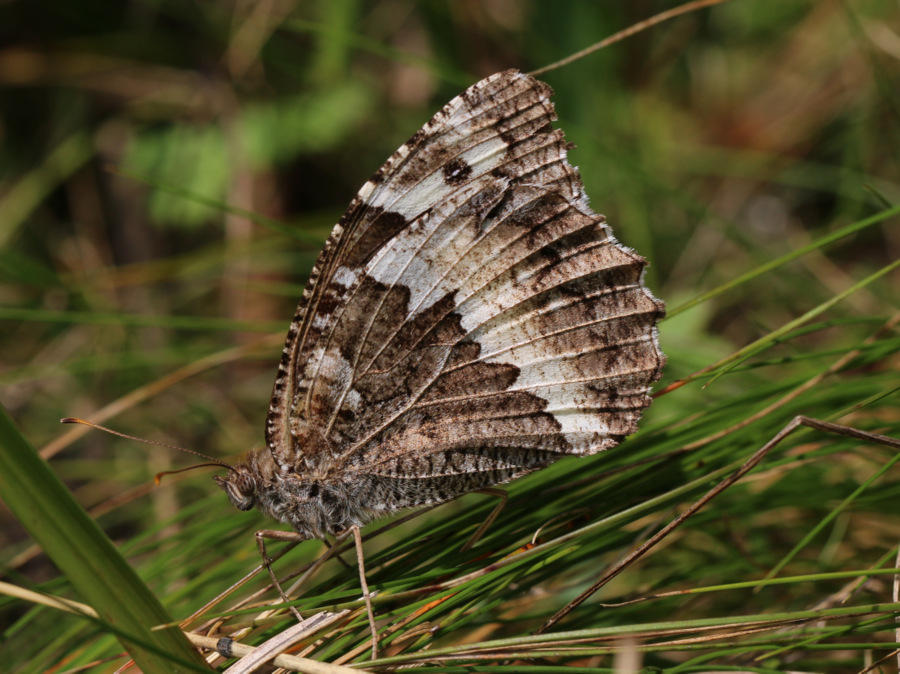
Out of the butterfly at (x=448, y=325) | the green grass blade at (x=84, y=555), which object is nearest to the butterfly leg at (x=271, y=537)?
the butterfly at (x=448, y=325)

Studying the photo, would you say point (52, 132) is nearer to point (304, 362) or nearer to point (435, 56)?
point (435, 56)

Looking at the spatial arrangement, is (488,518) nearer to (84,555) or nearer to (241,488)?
(241,488)

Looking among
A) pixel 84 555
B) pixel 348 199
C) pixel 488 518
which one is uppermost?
pixel 348 199

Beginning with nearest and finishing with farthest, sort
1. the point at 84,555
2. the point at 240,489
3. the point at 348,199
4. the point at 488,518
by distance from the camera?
the point at 84,555, the point at 488,518, the point at 240,489, the point at 348,199

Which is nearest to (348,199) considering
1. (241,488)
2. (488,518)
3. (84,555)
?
(241,488)

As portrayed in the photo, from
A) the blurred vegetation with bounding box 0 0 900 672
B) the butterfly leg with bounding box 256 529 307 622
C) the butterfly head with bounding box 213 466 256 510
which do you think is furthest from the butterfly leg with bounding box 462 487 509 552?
the butterfly head with bounding box 213 466 256 510

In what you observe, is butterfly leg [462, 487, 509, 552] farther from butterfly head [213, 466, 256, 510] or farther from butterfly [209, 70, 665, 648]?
butterfly head [213, 466, 256, 510]

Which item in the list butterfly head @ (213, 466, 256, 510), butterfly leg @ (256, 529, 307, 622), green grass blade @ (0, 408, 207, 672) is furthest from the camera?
→ butterfly head @ (213, 466, 256, 510)
